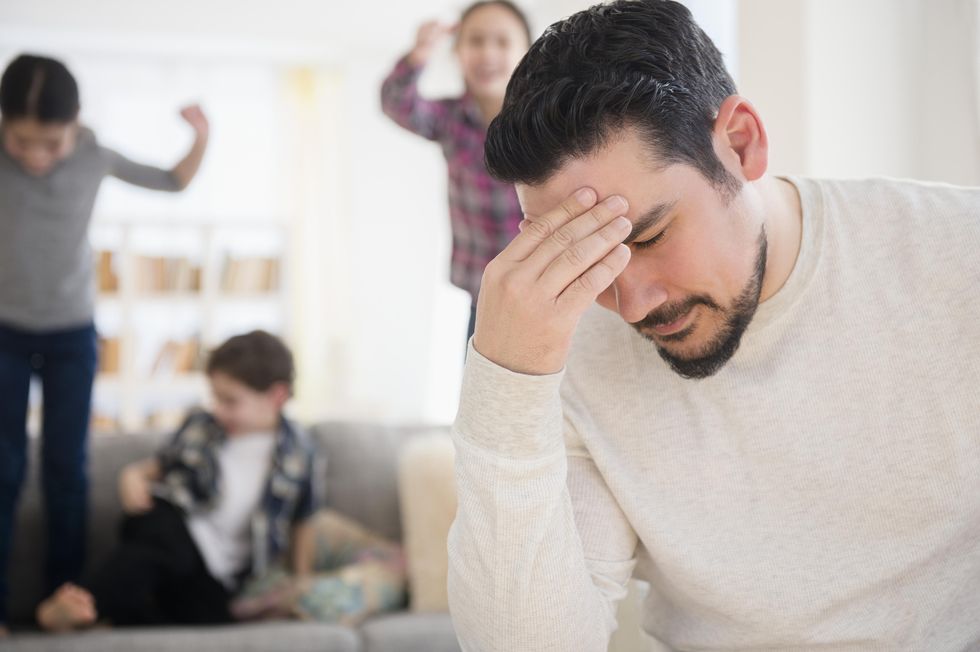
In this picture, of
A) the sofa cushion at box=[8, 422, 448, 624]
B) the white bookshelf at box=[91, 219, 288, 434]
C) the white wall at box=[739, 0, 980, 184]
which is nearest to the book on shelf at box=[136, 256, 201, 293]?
the white bookshelf at box=[91, 219, 288, 434]

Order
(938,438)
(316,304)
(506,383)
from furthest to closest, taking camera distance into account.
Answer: (316,304), (938,438), (506,383)

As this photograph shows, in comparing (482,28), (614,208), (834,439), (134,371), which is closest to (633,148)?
(614,208)

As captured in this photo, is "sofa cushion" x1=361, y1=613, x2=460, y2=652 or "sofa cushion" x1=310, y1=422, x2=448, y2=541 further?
"sofa cushion" x1=310, y1=422, x2=448, y2=541

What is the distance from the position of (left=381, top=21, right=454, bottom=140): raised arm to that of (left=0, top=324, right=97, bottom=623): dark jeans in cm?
106

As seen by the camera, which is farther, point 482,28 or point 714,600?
point 482,28

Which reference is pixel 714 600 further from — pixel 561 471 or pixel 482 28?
pixel 482 28

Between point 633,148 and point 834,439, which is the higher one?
point 633,148

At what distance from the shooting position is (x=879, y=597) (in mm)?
1025

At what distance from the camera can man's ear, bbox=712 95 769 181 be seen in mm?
1034

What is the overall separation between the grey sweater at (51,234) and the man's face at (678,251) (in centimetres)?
A: 190

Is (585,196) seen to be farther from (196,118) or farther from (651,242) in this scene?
(196,118)

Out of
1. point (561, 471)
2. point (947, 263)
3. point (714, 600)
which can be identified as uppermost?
point (947, 263)

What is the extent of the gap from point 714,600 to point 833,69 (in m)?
1.88

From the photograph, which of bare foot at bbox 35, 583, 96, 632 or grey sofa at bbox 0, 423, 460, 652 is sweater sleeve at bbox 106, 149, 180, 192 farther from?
bare foot at bbox 35, 583, 96, 632
